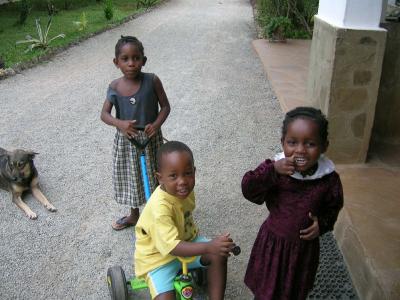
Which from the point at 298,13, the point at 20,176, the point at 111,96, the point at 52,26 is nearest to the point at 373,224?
the point at 111,96

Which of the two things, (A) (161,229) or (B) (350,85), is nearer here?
(A) (161,229)

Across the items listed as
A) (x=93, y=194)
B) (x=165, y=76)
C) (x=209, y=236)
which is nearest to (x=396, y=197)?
(x=209, y=236)

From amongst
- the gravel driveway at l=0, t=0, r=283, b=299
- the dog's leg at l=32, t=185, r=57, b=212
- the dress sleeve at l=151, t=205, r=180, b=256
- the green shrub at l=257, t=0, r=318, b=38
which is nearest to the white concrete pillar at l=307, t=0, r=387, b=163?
the gravel driveway at l=0, t=0, r=283, b=299

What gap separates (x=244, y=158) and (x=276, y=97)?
204cm

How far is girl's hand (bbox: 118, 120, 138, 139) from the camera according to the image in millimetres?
2850

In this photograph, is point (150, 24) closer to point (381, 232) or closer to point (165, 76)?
point (165, 76)

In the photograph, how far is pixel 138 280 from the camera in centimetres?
257

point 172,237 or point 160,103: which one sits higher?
point 160,103

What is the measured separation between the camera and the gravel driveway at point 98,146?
310 cm

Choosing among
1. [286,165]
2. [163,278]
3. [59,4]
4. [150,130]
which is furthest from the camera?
[59,4]

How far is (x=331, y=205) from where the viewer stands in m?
2.06

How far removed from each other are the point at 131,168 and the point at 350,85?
6.43 feet

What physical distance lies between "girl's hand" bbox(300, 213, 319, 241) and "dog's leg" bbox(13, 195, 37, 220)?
250 centimetres

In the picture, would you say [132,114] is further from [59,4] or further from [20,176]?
[59,4]
